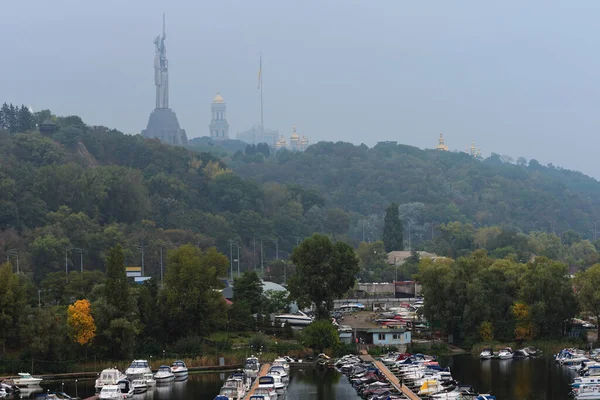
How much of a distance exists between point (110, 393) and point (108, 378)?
6.70 ft

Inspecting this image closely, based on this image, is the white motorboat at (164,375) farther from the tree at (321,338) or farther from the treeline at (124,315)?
the tree at (321,338)

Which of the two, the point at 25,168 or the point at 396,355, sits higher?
the point at 25,168

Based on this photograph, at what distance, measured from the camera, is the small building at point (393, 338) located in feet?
218

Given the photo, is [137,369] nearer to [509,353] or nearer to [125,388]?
[125,388]

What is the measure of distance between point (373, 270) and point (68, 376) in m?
55.2

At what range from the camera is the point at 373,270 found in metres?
110

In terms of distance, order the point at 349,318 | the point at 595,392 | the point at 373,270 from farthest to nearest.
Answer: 1. the point at 373,270
2. the point at 349,318
3. the point at 595,392

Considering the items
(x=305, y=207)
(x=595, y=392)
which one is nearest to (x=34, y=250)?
(x=595, y=392)

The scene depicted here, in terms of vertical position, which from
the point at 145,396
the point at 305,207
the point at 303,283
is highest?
the point at 305,207

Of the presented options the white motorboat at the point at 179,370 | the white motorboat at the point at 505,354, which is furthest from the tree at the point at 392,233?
the white motorboat at the point at 179,370

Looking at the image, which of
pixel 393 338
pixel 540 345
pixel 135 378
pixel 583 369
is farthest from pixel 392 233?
pixel 135 378

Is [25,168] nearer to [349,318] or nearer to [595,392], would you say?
[349,318]

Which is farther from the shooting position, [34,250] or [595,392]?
[34,250]

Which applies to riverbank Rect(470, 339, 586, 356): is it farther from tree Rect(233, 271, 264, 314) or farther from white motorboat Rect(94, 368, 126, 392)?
white motorboat Rect(94, 368, 126, 392)
